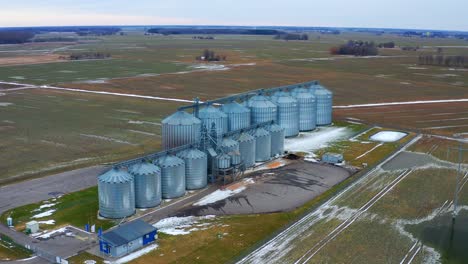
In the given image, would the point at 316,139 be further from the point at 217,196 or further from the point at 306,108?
the point at 217,196

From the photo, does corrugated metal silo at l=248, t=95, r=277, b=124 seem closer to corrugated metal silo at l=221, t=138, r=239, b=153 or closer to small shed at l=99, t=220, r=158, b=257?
corrugated metal silo at l=221, t=138, r=239, b=153

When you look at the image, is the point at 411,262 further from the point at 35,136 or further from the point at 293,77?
the point at 293,77

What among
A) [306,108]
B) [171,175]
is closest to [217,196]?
[171,175]

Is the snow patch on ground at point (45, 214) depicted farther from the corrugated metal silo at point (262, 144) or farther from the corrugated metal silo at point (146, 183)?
the corrugated metal silo at point (262, 144)

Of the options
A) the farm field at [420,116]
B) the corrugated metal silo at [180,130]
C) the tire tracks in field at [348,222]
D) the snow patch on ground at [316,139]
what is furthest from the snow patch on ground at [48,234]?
the farm field at [420,116]

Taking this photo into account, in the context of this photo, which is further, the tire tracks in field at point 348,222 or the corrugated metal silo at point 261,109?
the corrugated metal silo at point 261,109

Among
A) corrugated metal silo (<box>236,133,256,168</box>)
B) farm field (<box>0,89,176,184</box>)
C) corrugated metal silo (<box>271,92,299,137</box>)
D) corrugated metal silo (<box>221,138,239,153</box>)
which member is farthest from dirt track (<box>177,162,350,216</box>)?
farm field (<box>0,89,176,184</box>)
